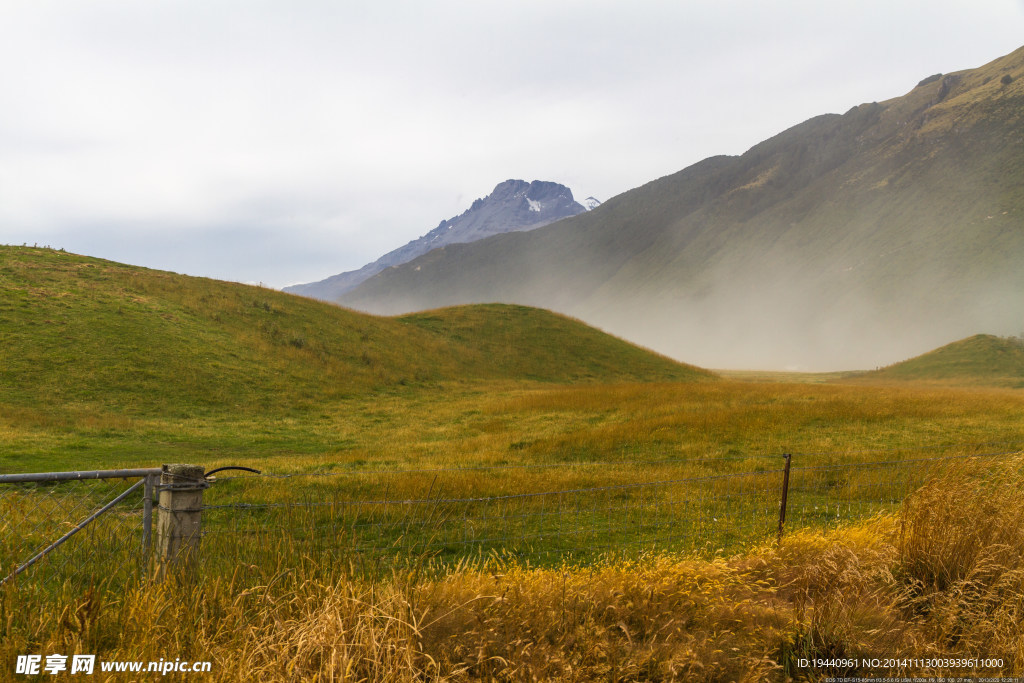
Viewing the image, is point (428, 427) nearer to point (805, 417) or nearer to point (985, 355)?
point (805, 417)

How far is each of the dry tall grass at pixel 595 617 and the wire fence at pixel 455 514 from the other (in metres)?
0.49

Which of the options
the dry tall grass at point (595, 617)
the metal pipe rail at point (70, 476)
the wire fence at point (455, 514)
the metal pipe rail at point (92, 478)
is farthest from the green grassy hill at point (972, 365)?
the metal pipe rail at point (70, 476)

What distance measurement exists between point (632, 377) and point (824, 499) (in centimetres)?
4577

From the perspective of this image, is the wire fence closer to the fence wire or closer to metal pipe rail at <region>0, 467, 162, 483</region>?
the fence wire

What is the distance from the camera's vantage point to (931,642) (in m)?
5.73

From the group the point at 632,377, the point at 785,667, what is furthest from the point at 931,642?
the point at 632,377

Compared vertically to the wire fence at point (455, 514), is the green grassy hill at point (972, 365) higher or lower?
higher

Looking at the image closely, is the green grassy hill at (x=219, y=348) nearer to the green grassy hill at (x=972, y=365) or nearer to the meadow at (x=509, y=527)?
the meadow at (x=509, y=527)

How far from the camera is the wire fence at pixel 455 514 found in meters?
5.73

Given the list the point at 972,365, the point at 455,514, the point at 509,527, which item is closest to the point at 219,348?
the point at 455,514

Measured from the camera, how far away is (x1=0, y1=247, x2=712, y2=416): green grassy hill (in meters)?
29.1

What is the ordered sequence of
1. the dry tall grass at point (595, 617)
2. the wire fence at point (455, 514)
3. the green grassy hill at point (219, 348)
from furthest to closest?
the green grassy hill at point (219, 348)
the wire fence at point (455, 514)
the dry tall grass at point (595, 617)

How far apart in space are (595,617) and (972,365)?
6812cm

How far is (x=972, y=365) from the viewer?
2301 inches
